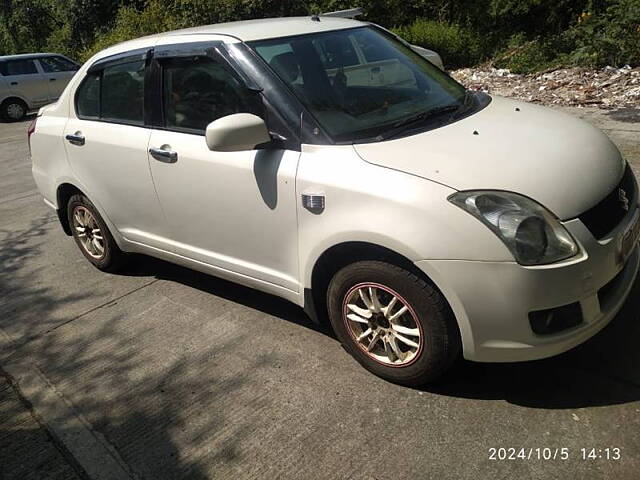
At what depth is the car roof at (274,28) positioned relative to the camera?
3402mm

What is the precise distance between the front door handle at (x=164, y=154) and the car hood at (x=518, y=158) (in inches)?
48.2

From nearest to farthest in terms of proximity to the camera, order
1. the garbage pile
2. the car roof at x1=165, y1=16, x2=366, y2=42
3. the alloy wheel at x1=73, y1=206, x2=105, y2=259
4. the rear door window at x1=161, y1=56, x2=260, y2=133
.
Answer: the rear door window at x1=161, y1=56, x2=260, y2=133 < the car roof at x1=165, y1=16, x2=366, y2=42 < the alloy wheel at x1=73, y1=206, x2=105, y2=259 < the garbage pile

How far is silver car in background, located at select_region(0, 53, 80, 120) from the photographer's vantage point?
49.7 ft

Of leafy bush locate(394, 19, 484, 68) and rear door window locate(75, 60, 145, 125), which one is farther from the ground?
rear door window locate(75, 60, 145, 125)

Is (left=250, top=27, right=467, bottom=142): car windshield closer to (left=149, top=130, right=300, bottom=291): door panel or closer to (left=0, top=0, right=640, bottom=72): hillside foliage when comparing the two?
(left=149, top=130, right=300, bottom=291): door panel

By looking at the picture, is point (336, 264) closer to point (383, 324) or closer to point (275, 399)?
point (383, 324)

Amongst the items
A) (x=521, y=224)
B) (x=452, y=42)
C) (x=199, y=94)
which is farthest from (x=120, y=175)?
(x=452, y=42)

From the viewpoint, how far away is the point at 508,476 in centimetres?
239

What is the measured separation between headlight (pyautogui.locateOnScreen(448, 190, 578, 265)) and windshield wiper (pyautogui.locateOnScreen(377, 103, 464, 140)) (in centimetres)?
61

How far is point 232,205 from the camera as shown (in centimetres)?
330

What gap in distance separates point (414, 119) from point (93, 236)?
277 centimetres

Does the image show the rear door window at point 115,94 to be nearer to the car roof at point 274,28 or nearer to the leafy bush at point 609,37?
the car roof at point 274,28

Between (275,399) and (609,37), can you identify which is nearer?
(275,399)

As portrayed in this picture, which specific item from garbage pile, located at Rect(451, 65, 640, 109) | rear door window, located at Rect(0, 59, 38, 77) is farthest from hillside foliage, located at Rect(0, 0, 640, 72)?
rear door window, located at Rect(0, 59, 38, 77)
